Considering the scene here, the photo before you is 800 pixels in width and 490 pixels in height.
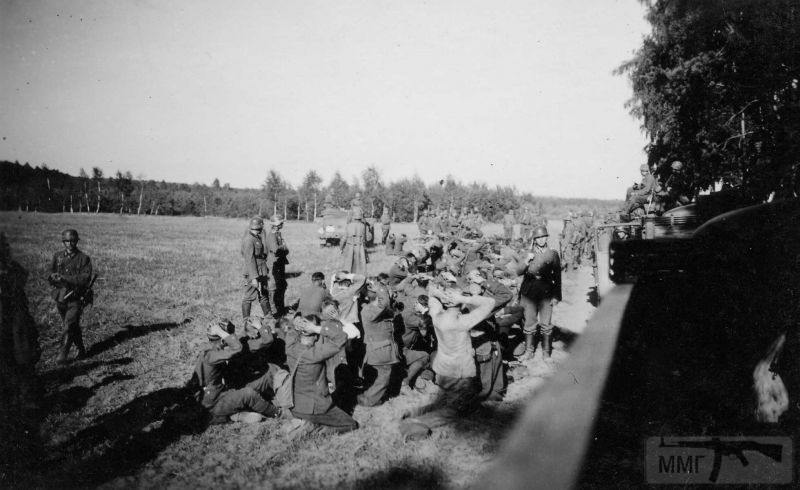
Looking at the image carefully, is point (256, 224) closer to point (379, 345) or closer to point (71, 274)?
point (71, 274)

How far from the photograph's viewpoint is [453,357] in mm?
5113

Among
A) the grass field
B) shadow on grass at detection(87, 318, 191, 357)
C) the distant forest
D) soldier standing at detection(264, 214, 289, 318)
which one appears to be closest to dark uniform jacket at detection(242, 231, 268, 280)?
soldier standing at detection(264, 214, 289, 318)

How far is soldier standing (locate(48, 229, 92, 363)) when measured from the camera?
6168mm

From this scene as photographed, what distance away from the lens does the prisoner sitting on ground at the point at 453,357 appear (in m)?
5.02

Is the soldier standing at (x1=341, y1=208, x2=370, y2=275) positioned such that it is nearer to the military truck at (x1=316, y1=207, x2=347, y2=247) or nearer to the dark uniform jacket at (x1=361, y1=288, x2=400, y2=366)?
the dark uniform jacket at (x1=361, y1=288, x2=400, y2=366)

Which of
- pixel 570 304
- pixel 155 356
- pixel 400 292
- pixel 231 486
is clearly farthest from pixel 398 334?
pixel 570 304

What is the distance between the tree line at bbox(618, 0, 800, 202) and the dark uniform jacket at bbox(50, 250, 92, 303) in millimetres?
10447

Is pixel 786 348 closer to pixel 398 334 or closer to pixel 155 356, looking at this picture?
pixel 398 334

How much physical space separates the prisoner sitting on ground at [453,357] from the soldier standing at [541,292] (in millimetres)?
2362

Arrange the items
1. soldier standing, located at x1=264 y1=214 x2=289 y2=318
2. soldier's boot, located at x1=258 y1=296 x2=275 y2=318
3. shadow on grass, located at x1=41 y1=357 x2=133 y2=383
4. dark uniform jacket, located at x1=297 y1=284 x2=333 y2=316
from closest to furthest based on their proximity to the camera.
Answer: shadow on grass, located at x1=41 y1=357 x2=133 y2=383
dark uniform jacket, located at x1=297 y1=284 x2=333 y2=316
soldier's boot, located at x1=258 y1=296 x2=275 y2=318
soldier standing, located at x1=264 y1=214 x2=289 y2=318

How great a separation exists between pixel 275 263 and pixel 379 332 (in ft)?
13.7

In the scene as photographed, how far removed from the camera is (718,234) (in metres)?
3.64

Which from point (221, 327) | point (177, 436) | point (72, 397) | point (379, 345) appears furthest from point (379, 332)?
point (72, 397)

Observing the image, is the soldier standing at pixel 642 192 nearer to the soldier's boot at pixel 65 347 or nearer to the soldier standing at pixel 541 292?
the soldier standing at pixel 541 292
